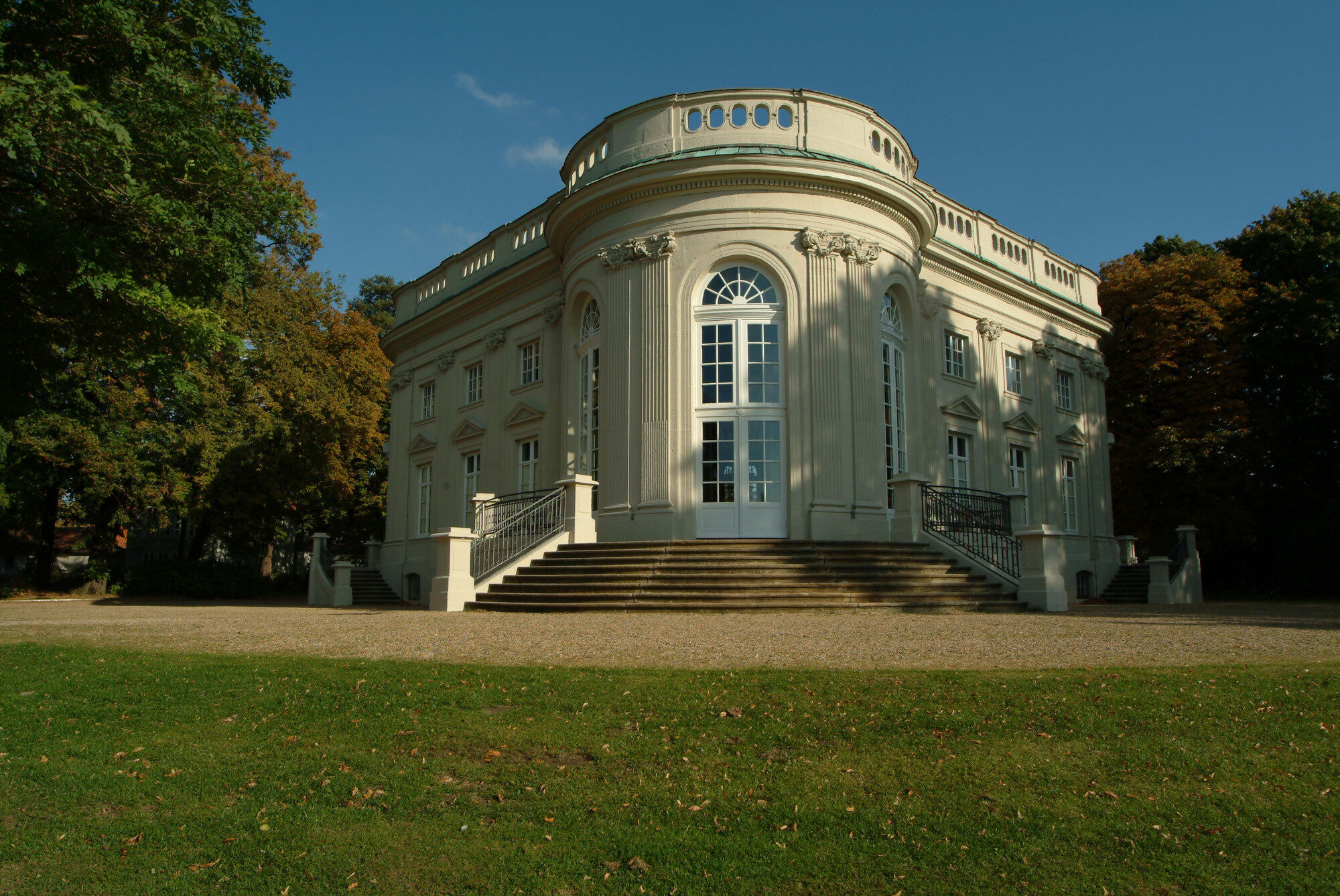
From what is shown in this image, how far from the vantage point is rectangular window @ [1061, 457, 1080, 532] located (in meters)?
25.4

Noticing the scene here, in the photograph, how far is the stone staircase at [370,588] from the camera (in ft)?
83.8

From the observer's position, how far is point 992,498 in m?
18.0

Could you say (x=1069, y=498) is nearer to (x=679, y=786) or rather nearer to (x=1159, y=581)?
(x=1159, y=581)

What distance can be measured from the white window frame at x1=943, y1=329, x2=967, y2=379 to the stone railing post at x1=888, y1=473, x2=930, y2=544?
6.38 m

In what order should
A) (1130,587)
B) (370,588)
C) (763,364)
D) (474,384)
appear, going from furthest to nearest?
(474,384)
(370,588)
(1130,587)
(763,364)

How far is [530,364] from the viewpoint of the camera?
23.8 m

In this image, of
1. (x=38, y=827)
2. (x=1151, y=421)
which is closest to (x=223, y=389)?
(x=38, y=827)

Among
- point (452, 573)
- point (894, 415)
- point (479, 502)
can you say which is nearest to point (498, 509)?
point (479, 502)

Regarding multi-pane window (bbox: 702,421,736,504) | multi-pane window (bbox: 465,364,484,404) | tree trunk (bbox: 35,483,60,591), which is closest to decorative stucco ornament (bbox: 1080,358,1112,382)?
multi-pane window (bbox: 702,421,736,504)

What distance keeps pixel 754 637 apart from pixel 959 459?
579 inches

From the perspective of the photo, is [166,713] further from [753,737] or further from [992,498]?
[992,498]

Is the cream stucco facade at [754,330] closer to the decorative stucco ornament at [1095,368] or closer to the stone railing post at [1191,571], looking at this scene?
the stone railing post at [1191,571]

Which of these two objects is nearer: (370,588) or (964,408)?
(964,408)

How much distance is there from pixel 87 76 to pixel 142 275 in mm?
2659
